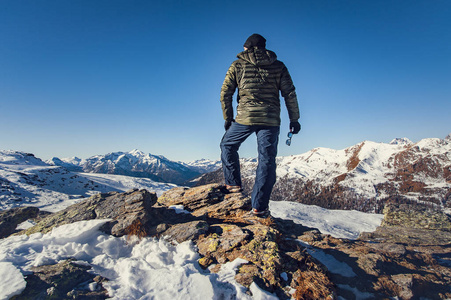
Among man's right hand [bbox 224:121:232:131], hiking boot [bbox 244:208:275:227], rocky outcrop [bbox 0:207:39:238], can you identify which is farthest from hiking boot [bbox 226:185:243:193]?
rocky outcrop [bbox 0:207:39:238]

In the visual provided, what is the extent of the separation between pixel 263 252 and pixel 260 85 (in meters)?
4.65

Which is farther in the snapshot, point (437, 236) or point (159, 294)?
point (437, 236)

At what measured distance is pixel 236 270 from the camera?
4.58m

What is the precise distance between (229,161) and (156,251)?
356cm

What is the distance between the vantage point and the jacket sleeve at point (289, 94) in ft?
21.3

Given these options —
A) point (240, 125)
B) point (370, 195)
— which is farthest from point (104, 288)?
point (370, 195)

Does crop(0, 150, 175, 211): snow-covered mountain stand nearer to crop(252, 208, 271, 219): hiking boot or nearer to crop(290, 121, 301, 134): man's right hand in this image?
crop(252, 208, 271, 219): hiking boot

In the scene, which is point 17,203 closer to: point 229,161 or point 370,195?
point 229,161

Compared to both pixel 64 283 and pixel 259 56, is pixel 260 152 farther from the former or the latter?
pixel 64 283

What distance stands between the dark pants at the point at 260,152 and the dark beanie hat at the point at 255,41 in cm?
252

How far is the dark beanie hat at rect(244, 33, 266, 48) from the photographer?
656 centimetres

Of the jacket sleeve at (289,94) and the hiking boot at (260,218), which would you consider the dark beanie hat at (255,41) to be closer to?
the jacket sleeve at (289,94)

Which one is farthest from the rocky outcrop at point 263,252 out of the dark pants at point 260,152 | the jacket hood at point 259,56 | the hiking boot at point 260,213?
the jacket hood at point 259,56

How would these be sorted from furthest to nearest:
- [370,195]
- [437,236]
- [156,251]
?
[370,195], [437,236], [156,251]
